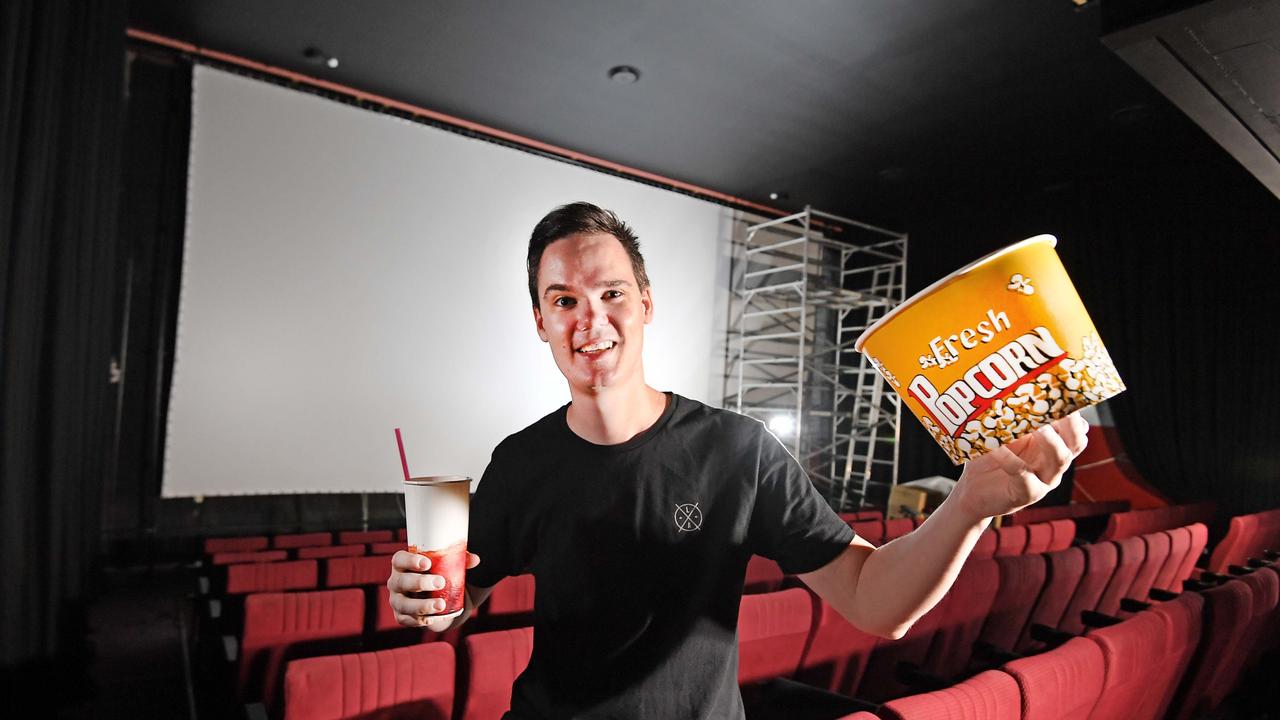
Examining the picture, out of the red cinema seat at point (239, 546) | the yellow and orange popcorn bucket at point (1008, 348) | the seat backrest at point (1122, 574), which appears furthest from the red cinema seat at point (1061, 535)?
the red cinema seat at point (239, 546)

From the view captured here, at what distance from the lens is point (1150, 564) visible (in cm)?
365

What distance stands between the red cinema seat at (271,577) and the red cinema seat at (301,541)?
160 centimetres

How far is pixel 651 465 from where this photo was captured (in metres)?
1.00

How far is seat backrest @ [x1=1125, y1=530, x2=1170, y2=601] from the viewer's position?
3.62 metres

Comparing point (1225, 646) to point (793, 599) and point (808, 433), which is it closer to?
point (793, 599)

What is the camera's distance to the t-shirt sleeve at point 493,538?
104 cm

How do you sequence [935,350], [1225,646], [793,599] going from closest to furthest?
1. [935,350]
2. [793,599]
3. [1225,646]

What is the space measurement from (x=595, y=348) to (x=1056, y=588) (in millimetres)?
3104

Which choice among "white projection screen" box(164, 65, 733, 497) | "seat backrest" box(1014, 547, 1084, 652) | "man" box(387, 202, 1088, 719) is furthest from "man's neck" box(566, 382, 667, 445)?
"white projection screen" box(164, 65, 733, 497)

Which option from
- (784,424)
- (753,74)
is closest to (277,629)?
(753,74)

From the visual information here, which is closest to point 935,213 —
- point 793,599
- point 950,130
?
point 950,130

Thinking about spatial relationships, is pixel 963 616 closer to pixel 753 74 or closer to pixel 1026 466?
pixel 1026 466

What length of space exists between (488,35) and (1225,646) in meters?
5.16

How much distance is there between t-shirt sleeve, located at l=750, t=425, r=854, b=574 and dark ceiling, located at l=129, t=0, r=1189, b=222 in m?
4.03
